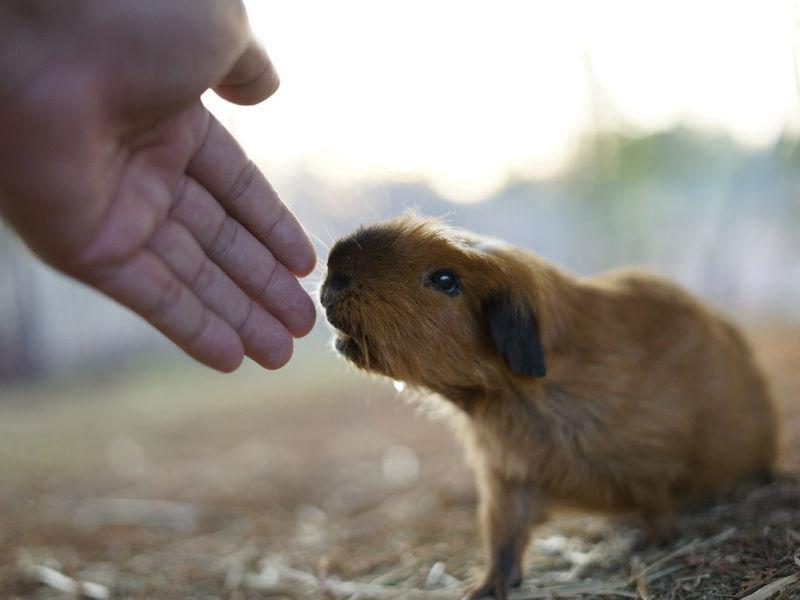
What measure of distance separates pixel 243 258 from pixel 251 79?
0.73m

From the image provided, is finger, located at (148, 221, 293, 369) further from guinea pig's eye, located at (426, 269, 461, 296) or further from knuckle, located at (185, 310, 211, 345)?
guinea pig's eye, located at (426, 269, 461, 296)

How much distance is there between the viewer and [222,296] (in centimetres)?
292

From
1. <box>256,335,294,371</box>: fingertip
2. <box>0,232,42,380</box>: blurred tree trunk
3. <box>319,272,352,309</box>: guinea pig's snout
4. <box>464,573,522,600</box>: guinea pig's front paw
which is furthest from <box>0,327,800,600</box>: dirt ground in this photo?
<box>0,232,42,380</box>: blurred tree trunk

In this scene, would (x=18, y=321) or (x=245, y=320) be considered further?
(x=18, y=321)

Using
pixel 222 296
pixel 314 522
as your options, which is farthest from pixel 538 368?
pixel 314 522

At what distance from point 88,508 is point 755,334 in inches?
369

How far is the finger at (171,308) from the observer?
258 centimetres

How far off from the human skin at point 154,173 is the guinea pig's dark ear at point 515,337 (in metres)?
0.85

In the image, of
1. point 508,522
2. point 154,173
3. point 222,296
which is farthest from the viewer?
point 508,522

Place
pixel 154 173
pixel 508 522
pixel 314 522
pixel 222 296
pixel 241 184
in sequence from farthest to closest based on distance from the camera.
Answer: pixel 314 522 < pixel 508 522 < pixel 241 184 < pixel 222 296 < pixel 154 173

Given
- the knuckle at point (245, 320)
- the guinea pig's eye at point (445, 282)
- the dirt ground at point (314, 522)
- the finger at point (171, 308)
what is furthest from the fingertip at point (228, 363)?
the dirt ground at point (314, 522)

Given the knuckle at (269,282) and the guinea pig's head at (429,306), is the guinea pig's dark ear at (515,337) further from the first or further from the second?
the knuckle at (269,282)

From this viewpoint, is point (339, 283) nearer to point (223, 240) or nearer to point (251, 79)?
point (223, 240)

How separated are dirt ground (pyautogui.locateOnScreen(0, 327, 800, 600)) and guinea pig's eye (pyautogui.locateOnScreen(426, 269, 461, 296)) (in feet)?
2.62
